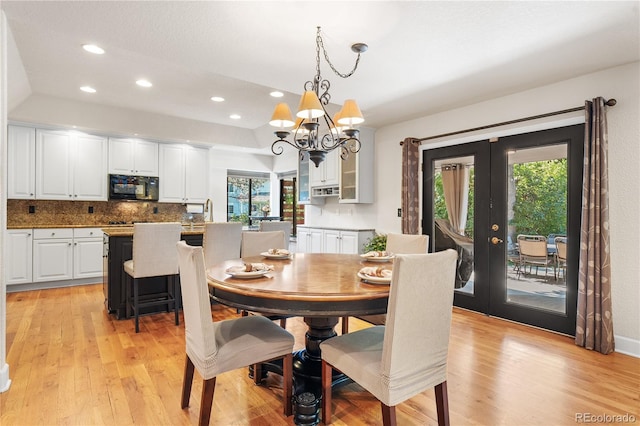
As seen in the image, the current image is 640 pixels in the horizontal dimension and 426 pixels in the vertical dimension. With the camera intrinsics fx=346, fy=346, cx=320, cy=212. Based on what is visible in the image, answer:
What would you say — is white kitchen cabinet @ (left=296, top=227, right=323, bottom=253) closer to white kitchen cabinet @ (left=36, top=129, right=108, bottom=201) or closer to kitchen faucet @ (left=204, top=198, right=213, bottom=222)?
kitchen faucet @ (left=204, top=198, right=213, bottom=222)

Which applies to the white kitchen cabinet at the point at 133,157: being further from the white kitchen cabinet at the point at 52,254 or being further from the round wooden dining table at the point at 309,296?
the round wooden dining table at the point at 309,296

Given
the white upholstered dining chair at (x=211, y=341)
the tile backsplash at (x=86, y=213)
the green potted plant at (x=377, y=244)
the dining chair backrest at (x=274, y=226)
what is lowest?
the white upholstered dining chair at (x=211, y=341)

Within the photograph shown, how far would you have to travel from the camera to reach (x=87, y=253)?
521 centimetres

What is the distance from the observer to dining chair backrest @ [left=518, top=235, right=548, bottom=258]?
349 centimetres

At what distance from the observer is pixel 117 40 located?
258cm

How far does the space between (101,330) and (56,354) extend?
58 cm

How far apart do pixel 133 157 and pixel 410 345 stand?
5560mm

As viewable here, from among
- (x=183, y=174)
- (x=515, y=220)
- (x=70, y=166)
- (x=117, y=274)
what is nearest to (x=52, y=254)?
(x=70, y=166)

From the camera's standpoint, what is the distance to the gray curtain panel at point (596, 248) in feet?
9.43

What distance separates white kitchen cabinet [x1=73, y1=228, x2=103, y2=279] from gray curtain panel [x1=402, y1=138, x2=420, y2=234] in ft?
15.0

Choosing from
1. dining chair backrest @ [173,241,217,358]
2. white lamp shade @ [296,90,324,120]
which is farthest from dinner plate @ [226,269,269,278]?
white lamp shade @ [296,90,324,120]

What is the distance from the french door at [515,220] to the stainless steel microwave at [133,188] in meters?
4.52

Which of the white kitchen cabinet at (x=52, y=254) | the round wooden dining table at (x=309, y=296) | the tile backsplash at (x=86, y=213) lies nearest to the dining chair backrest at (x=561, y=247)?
the round wooden dining table at (x=309, y=296)

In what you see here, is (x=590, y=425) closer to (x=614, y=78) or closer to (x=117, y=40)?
(x=614, y=78)
